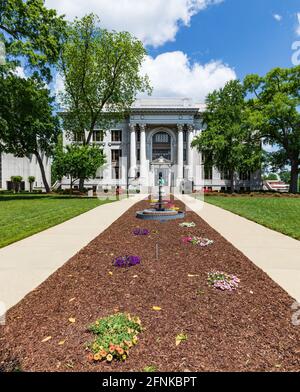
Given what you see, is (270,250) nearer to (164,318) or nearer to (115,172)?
(164,318)

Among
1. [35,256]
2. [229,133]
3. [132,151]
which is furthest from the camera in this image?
[132,151]

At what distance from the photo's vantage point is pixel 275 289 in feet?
14.0

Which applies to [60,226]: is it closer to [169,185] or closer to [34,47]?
[34,47]

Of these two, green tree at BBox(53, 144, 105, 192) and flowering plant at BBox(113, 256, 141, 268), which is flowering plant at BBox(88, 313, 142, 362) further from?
green tree at BBox(53, 144, 105, 192)

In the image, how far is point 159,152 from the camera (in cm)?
5538

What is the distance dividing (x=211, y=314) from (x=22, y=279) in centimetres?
337

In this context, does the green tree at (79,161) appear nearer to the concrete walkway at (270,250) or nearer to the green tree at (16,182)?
the green tree at (16,182)

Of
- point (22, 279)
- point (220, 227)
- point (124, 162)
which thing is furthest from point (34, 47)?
point (124, 162)

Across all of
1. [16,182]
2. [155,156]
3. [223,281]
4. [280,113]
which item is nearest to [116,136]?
[155,156]

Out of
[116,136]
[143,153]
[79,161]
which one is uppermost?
[116,136]

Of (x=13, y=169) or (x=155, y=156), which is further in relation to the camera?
(x=155, y=156)

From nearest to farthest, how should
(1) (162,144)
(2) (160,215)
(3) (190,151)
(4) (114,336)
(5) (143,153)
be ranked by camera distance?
(4) (114,336)
(2) (160,215)
(5) (143,153)
(3) (190,151)
(1) (162,144)

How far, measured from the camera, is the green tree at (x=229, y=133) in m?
34.0

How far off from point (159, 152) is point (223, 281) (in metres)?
52.0
